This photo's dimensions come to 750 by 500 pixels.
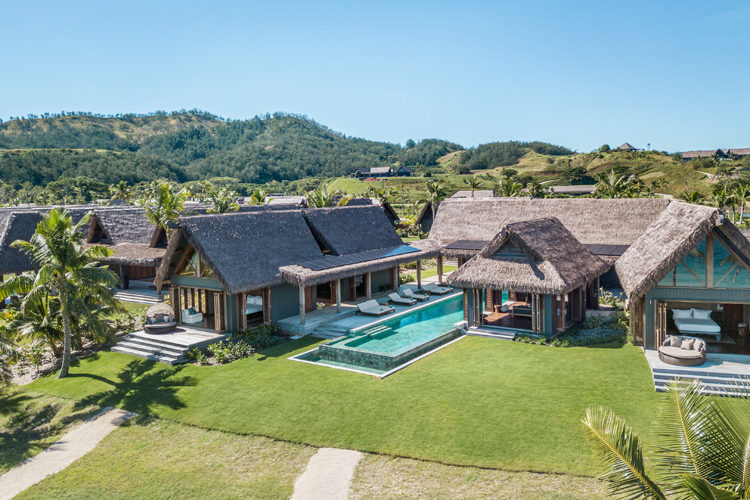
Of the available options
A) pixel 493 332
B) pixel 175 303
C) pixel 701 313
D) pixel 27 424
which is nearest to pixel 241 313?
pixel 175 303

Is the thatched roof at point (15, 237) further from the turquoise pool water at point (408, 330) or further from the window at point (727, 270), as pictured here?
the window at point (727, 270)

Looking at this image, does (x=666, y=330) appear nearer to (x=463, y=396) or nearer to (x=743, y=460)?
(x=463, y=396)

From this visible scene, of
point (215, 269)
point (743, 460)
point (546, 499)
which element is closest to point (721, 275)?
point (546, 499)

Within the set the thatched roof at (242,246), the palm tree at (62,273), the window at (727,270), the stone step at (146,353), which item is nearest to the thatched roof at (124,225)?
the thatched roof at (242,246)

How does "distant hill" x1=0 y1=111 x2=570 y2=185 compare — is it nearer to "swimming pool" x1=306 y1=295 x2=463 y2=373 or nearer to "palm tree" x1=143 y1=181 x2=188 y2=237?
"palm tree" x1=143 y1=181 x2=188 y2=237

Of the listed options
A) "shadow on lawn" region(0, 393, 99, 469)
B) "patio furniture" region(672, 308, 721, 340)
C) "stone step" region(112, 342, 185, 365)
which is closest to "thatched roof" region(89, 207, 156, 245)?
"stone step" region(112, 342, 185, 365)

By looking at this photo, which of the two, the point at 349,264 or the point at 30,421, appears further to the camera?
the point at 349,264

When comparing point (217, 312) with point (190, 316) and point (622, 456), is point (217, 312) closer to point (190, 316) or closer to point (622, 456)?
point (190, 316)
